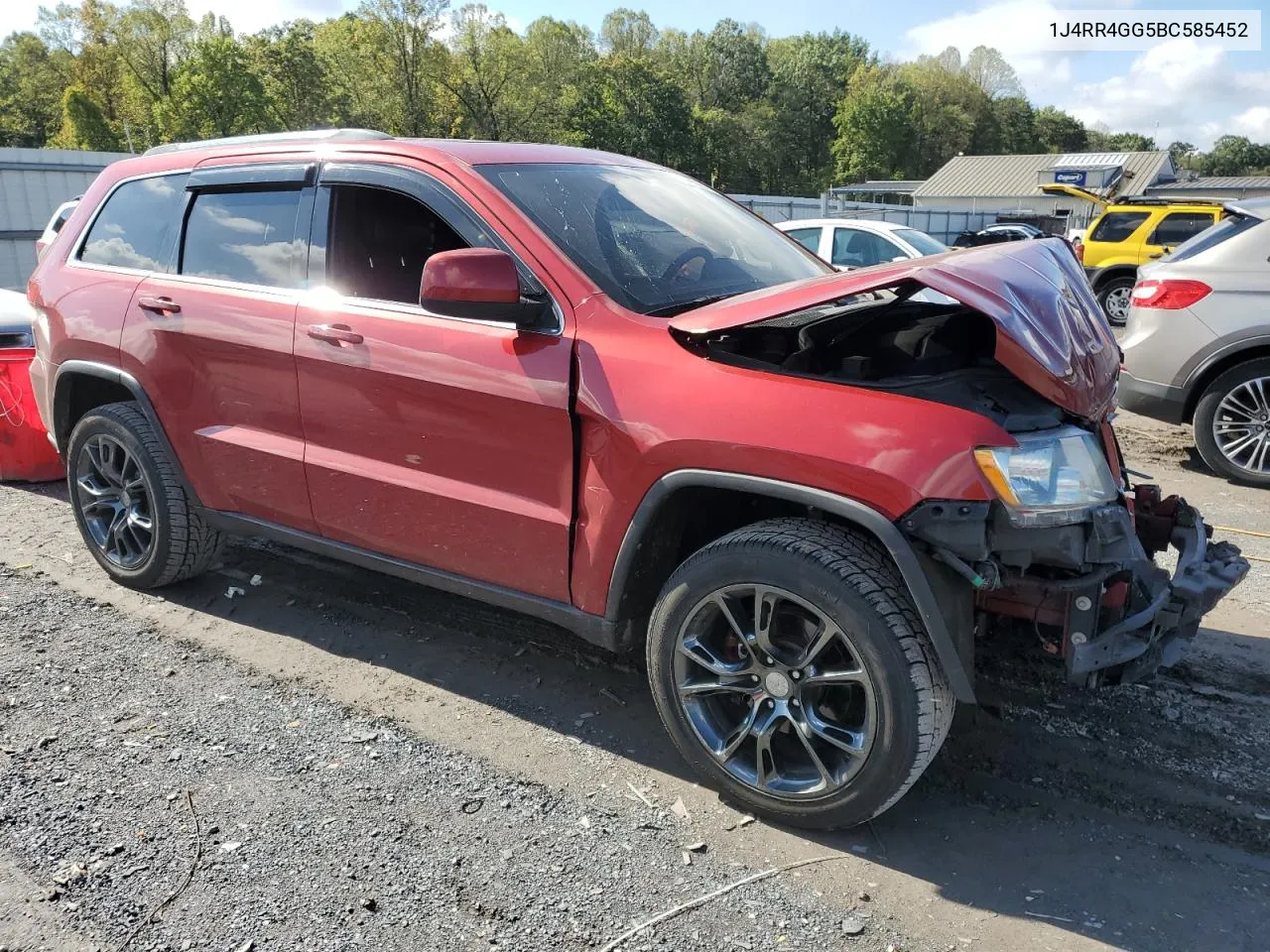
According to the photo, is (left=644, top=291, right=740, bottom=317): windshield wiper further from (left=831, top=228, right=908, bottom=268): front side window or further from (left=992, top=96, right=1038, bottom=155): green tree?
(left=992, top=96, right=1038, bottom=155): green tree

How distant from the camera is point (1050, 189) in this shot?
18812 millimetres

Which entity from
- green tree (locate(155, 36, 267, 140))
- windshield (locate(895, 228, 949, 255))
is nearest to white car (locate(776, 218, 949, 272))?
windshield (locate(895, 228, 949, 255))

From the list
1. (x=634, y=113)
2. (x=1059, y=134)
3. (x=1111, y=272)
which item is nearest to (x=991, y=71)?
(x=1059, y=134)

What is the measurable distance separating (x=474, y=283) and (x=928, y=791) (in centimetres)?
206

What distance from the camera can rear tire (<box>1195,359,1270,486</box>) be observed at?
5.95 metres

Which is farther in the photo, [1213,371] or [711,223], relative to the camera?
[1213,371]

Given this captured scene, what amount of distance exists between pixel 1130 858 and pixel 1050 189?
18928 mm

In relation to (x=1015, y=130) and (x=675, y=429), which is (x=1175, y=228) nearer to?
(x=675, y=429)

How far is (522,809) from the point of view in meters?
2.82

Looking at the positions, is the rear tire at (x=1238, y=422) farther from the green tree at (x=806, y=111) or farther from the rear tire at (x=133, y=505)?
the green tree at (x=806, y=111)

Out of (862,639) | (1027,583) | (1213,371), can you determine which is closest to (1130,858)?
(1027,583)

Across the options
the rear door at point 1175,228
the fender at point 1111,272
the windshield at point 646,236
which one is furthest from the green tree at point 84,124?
the windshield at point 646,236

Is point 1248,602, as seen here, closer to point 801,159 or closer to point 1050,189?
point 1050,189

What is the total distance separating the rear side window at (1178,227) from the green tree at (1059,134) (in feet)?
343
